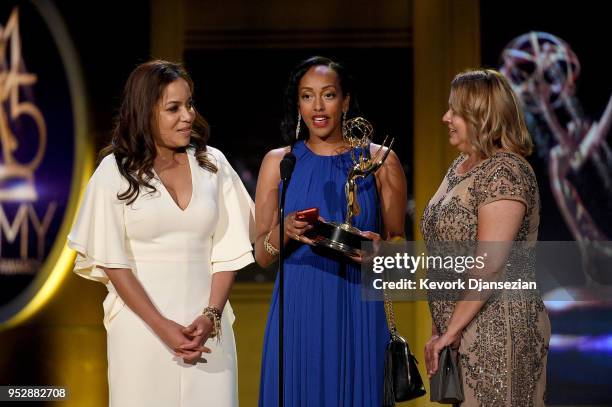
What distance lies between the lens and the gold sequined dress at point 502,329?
8.87 feet

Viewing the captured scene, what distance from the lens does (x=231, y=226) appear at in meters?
3.03

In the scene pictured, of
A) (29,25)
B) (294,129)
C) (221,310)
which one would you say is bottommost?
(221,310)

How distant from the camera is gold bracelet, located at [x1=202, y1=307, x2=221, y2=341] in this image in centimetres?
287

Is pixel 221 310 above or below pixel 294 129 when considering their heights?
below

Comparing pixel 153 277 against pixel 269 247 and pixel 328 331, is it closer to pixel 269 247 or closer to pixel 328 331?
pixel 269 247

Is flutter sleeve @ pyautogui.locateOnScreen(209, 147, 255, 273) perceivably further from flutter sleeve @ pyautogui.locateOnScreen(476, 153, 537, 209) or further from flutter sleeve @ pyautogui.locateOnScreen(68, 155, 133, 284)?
flutter sleeve @ pyautogui.locateOnScreen(476, 153, 537, 209)

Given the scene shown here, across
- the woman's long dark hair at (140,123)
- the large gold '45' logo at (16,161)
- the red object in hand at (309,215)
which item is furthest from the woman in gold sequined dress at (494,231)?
the large gold '45' logo at (16,161)

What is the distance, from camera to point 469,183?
2809 mm

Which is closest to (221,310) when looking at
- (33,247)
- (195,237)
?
(195,237)

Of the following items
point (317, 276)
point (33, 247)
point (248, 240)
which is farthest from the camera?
point (33, 247)

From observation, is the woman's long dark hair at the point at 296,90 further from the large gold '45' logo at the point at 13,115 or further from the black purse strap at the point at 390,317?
the large gold '45' logo at the point at 13,115

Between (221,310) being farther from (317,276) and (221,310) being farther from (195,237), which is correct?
(317,276)

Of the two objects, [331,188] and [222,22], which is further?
[222,22]

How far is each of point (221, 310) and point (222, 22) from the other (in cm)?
298
